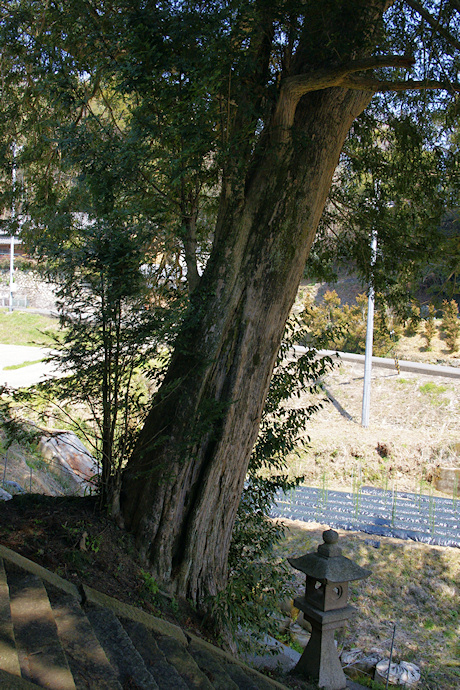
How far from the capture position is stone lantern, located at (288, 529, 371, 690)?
4121mm

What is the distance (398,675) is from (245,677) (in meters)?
2.92

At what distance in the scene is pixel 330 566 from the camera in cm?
413

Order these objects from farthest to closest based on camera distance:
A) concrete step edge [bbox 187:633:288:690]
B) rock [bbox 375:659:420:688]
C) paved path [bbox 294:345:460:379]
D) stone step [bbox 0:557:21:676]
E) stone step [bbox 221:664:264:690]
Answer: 1. paved path [bbox 294:345:460:379]
2. rock [bbox 375:659:420:688]
3. concrete step edge [bbox 187:633:288:690]
4. stone step [bbox 221:664:264:690]
5. stone step [bbox 0:557:21:676]

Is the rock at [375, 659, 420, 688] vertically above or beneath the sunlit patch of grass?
beneath

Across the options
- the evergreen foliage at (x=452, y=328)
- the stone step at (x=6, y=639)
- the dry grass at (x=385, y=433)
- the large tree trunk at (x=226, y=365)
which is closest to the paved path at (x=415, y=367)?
the dry grass at (x=385, y=433)

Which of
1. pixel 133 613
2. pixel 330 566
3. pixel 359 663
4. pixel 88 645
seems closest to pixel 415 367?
pixel 359 663

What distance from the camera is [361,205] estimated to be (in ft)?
20.2

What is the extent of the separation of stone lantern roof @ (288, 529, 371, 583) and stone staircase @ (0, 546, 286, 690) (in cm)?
97

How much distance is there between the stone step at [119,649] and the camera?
249 centimetres

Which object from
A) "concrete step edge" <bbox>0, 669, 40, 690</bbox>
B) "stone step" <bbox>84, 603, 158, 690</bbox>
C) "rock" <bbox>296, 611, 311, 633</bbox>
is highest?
"concrete step edge" <bbox>0, 669, 40, 690</bbox>

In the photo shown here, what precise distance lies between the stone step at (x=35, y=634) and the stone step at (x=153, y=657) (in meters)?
0.55

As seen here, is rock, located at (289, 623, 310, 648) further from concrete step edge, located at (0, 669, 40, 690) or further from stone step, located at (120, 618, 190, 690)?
concrete step edge, located at (0, 669, 40, 690)

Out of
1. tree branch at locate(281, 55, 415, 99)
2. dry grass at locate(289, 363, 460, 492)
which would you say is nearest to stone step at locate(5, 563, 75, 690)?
tree branch at locate(281, 55, 415, 99)

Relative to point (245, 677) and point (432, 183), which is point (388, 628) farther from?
point (432, 183)
